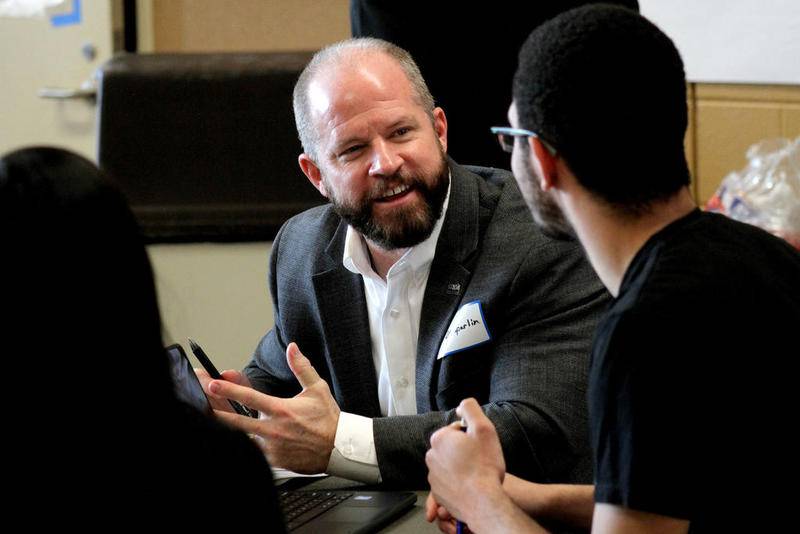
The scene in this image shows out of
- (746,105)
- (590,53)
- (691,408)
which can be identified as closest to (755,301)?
(691,408)

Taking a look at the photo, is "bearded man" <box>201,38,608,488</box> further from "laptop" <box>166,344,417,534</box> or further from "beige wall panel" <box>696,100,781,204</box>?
"beige wall panel" <box>696,100,781,204</box>

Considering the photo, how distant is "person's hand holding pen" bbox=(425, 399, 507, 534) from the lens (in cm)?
122

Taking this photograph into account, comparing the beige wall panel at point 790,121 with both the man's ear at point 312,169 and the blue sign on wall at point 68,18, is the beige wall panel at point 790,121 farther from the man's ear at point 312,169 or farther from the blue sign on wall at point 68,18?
the blue sign on wall at point 68,18

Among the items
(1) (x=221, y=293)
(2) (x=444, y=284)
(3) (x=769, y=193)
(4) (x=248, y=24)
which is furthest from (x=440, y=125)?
(4) (x=248, y=24)

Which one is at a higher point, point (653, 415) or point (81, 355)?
point (81, 355)

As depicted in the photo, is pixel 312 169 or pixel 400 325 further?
pixel 312 169

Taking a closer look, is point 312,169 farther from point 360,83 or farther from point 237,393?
point 237,393

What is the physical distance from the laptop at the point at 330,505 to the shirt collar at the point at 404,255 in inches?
15.0

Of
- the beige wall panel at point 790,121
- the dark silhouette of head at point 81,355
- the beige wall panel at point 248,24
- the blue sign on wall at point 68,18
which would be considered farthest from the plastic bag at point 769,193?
the blue sign on wall at point 68,18

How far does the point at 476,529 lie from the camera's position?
1200 millimetres

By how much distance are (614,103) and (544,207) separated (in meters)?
0.18

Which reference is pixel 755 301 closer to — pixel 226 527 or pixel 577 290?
pixel 226 527

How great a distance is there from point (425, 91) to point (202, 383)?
2.02ft

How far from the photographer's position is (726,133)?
2.66 meters
